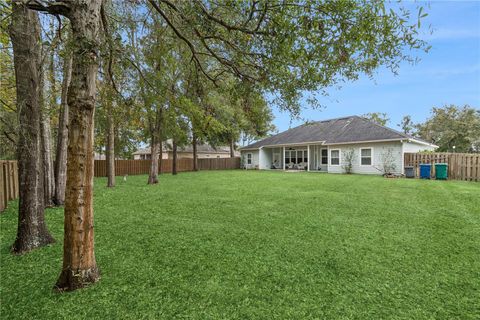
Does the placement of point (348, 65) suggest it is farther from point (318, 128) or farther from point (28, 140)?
point (318, 128)

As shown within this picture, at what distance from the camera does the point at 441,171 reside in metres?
12.5

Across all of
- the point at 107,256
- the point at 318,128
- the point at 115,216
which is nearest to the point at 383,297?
the point at 107,256

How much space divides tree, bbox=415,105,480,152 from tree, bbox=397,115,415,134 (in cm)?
454

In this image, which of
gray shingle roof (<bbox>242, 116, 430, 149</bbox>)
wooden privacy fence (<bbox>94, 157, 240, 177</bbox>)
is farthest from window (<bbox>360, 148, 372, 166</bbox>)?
wooden privacy fence (<bbox>94, 157, 240, 177</bbox>)

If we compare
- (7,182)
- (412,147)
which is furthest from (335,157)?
(7,182)

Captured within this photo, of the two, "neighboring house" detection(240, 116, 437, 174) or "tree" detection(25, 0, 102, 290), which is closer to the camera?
"tree" detection(25, 0, 102, 290)

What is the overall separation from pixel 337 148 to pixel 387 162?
151 inches

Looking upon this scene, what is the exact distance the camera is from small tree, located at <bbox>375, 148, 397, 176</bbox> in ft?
50.2

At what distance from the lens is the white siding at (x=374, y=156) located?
15.2m

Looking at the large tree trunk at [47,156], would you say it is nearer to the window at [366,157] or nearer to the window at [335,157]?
the window at [366,157]

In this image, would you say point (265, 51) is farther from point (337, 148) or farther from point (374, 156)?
point (337, 148)

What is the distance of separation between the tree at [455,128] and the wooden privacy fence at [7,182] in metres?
35.4

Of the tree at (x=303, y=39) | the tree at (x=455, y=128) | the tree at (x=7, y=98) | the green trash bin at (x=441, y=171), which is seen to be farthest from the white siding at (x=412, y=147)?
the tree at (x=7, y=98)

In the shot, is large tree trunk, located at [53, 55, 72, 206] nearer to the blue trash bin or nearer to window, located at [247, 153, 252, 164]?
the blue trash bin
